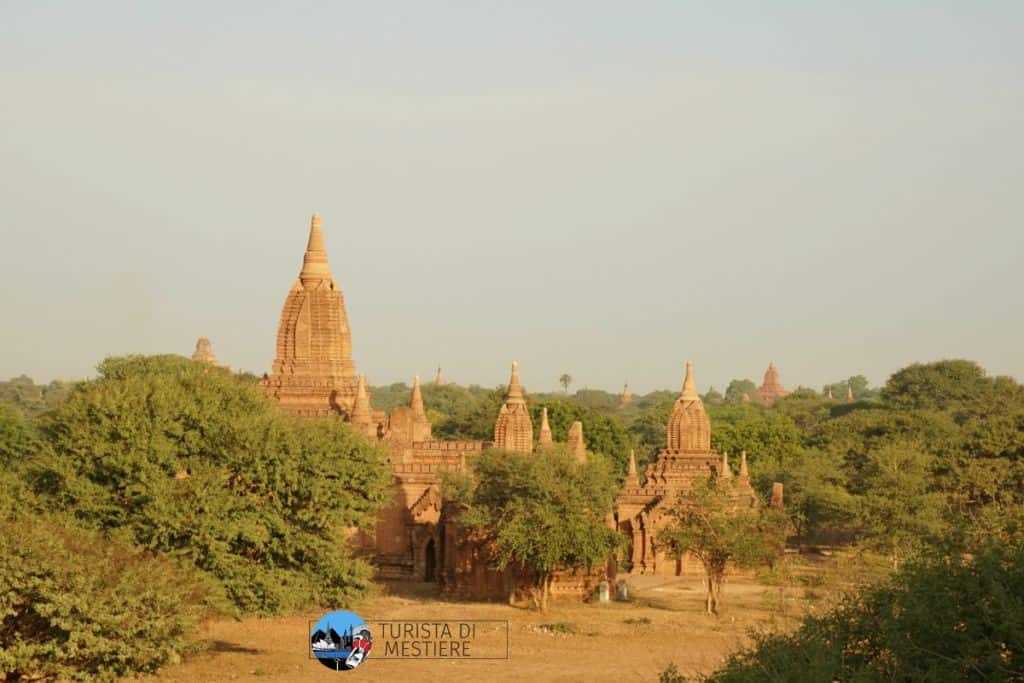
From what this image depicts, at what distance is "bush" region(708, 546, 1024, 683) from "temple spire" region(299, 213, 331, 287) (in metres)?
46.2

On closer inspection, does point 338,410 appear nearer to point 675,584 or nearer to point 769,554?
point 675,584

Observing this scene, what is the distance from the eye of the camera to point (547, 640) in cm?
4341

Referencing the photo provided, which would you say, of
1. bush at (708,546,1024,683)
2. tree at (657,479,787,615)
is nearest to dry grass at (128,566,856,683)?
tree at (657,479,787,615)

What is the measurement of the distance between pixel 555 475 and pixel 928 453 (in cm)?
2225

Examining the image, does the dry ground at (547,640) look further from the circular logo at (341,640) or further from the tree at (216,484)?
the tree at (216,484)

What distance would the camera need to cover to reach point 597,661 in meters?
40.3

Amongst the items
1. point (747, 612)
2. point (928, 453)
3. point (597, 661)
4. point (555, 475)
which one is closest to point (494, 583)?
point (555, 475)

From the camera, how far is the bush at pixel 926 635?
2075 cm

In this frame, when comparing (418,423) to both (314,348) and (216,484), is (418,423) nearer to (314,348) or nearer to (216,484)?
(314,348)

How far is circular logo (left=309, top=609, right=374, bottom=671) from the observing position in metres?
38.9

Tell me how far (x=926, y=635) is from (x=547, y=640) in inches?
895

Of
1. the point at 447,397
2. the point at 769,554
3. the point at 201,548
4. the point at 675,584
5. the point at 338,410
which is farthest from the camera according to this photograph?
the point at 447,397

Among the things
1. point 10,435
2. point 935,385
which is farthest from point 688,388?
point 935,385

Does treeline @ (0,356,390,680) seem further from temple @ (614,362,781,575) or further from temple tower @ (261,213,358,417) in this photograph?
temple tower @ (261,213,358,417)
